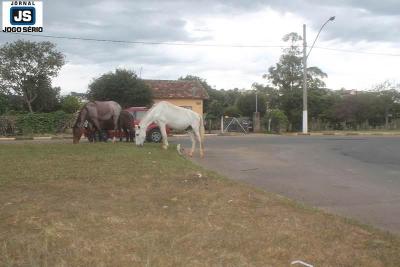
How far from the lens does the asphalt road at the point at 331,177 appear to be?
24.3 ft

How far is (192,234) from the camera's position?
554cm

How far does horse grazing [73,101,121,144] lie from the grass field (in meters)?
9.32

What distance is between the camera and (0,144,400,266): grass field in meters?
4.83

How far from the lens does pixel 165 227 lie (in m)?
5.79

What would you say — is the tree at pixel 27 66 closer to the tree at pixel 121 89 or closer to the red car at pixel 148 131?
the tree at pixel 121 89

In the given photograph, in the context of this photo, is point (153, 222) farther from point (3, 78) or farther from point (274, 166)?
point (3, 78)

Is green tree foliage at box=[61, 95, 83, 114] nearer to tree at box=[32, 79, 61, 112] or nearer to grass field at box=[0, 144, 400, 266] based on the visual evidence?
tree at box=[32, 79, 61, 112]

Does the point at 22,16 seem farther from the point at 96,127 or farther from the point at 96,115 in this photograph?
the point at 96,127

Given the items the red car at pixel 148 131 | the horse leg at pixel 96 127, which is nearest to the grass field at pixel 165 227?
the horse leg at pixel 96 127

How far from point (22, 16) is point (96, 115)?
5.29 m

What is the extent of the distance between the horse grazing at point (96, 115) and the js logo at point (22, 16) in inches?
181

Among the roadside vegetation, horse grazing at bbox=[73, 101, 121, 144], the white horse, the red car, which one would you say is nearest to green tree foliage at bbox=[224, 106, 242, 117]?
the roadside vegetation

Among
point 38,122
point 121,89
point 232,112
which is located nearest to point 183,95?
point 121,89

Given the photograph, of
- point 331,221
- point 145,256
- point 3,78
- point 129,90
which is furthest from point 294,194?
point 3,78
